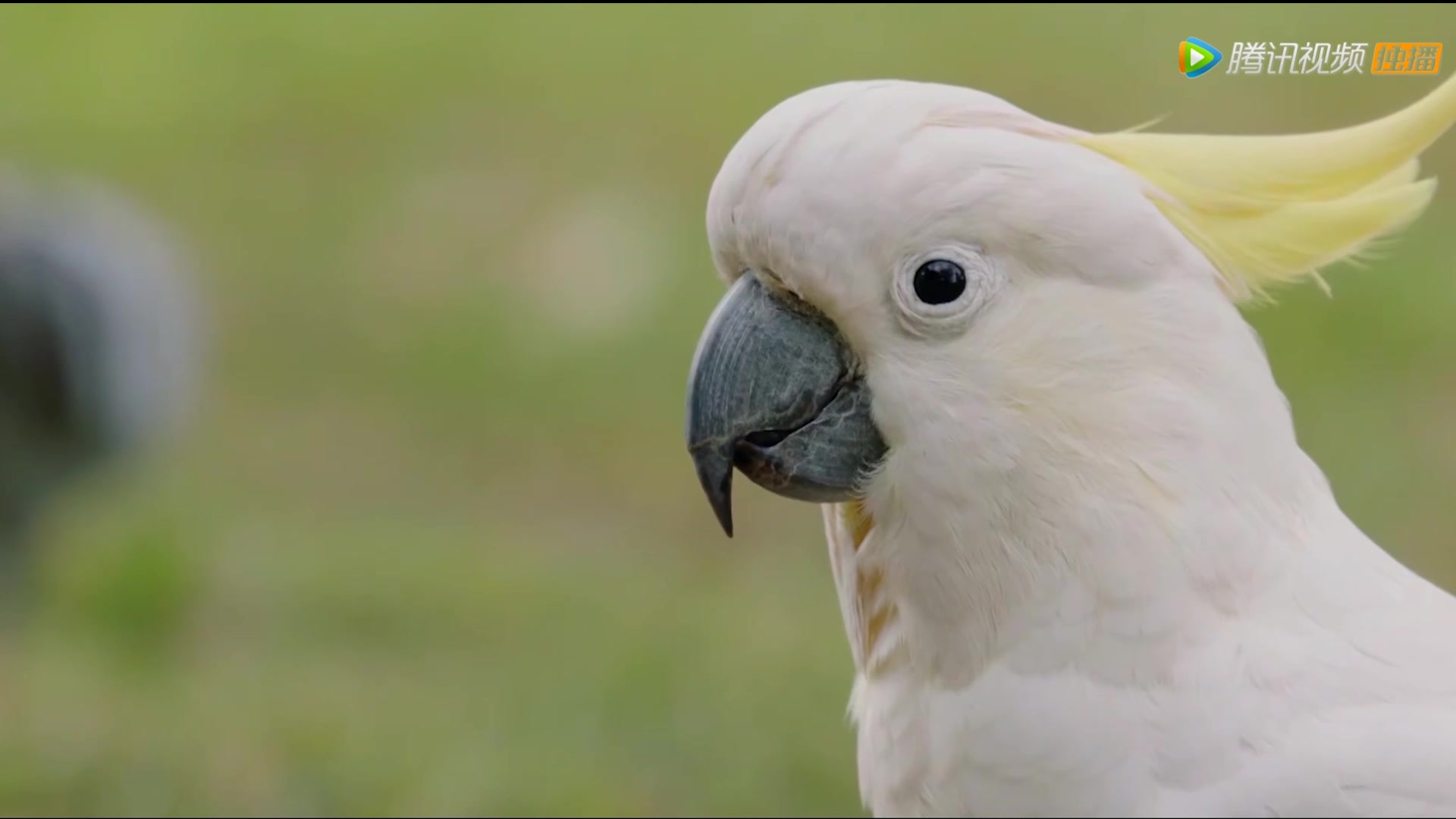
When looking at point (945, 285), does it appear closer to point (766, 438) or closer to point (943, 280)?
point (943, 280)

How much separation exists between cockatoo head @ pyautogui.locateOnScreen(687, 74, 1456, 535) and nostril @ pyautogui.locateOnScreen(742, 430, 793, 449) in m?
0.01

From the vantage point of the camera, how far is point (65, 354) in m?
3.17

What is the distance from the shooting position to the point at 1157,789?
1218mm

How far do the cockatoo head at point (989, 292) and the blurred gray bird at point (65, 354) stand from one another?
2280mm

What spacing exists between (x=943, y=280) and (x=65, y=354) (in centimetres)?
242

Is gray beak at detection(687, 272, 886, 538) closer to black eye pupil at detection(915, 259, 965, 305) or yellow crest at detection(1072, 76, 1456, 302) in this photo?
black eye pupil at detection(915, 259, 965, 305)

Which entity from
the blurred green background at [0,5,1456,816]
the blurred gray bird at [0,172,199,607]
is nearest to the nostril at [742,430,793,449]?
the blurred green background at [0,5,1456,816]

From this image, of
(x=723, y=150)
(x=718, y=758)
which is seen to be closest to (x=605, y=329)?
(x=723, y=150)

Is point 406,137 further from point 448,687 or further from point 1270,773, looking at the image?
point 1270,773

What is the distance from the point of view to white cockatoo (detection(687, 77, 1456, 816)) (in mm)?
1214

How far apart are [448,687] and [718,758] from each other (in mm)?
634
